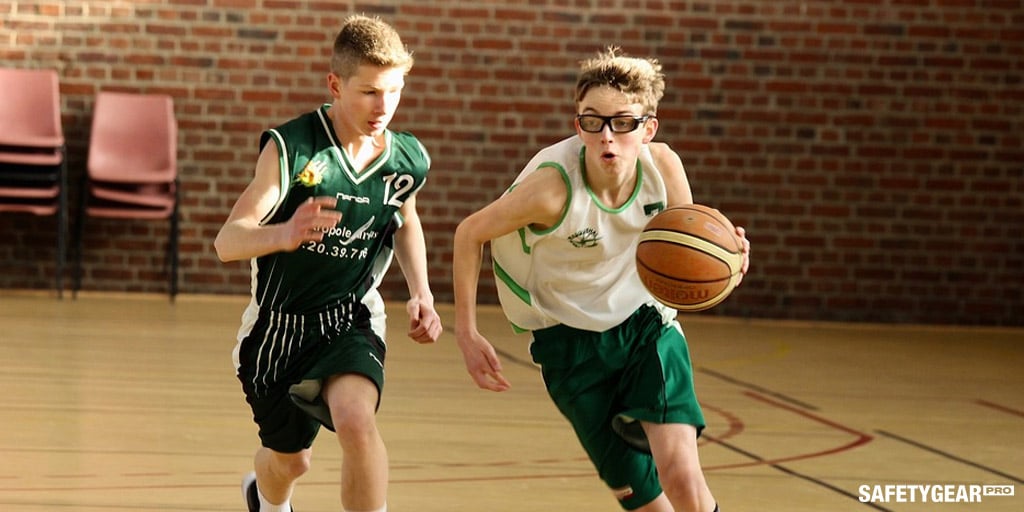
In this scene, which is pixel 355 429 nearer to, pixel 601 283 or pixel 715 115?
pixel 601 283

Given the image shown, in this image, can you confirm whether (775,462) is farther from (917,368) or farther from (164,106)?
(164,106)

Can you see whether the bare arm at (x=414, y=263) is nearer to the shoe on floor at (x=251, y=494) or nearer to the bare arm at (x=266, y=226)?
the bare arm at (x=266, y=226)

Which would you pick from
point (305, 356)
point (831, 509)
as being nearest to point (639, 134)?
point (305, 356)

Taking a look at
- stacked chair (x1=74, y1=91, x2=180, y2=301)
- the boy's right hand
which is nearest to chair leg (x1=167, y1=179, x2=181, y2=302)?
stacked chair (x1=74, y1=91, x2=180, y2=301)

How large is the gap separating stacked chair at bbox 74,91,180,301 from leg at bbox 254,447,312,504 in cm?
551

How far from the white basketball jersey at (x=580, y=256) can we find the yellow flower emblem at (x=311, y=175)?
42cm

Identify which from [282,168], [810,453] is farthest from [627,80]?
[810,453]

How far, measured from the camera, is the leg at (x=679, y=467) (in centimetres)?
290

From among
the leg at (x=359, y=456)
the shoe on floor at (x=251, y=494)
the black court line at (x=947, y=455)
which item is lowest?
the black court line at (x=947, y=455)

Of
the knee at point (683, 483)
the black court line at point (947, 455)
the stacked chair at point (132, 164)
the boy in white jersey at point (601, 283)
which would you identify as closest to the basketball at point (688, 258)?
the boy in white jersey at point (601, 283)

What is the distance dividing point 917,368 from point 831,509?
3565mm

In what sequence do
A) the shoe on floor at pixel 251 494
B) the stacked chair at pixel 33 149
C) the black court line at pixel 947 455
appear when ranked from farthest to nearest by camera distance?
the stacked chair at pixel 33 149 → the black court line at pixel 947 455 → the shoe on floor at pixel 251 494

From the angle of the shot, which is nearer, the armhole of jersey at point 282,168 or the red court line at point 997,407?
the armhole of jersey at point 282,168

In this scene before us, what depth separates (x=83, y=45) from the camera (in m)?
9.07
